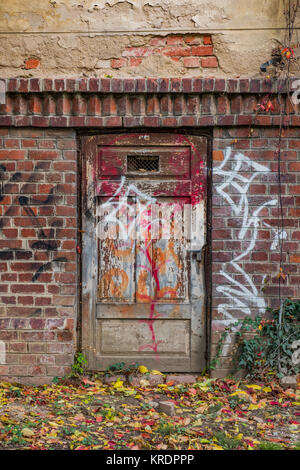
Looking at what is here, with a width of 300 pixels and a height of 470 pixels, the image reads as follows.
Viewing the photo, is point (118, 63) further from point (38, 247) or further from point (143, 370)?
point (143, 370)

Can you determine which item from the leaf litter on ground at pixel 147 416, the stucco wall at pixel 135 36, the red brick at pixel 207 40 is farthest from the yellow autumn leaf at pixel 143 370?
the red brick at pixel 207 40

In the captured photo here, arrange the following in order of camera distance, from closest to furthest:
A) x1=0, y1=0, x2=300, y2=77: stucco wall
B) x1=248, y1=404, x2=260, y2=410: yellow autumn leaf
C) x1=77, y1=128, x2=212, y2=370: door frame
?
x1=248, y1=404, x2=260, y2=410: yellow autumn leaf
x1=0, y1=0, x2=300, y2=77: stucco wall
x1=77, y1=128, x2=212, y2=370: door frame

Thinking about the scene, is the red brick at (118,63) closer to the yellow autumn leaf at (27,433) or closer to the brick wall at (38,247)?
the brick wall at (38,247)

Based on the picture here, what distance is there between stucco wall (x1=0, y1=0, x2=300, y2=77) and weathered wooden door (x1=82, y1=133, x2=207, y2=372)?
72 centimetres

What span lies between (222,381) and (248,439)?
91 centimetres

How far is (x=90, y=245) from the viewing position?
411cm

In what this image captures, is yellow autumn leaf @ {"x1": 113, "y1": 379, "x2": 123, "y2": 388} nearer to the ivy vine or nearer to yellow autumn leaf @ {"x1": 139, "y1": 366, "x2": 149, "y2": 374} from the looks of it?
yellow autumn leaf @ {"x1": 139, "y1": 366, "x2": 149, "y2": 374}

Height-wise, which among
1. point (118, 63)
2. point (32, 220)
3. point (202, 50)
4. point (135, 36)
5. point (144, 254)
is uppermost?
point (135, 36)

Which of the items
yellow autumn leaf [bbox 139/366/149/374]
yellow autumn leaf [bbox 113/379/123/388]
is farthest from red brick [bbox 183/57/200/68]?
yellow autumn leaf [bbox 113/379/123/388]

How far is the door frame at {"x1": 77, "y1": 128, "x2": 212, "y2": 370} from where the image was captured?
13.3ft

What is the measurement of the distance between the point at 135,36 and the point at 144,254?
1.96 metres

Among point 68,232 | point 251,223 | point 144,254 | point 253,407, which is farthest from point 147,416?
point 251,223

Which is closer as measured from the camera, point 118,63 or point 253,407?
point 253,407

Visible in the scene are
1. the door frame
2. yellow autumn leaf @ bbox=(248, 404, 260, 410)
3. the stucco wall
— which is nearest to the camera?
yellow autumn leaf @ bbox=(248, 404, 260, 410)
